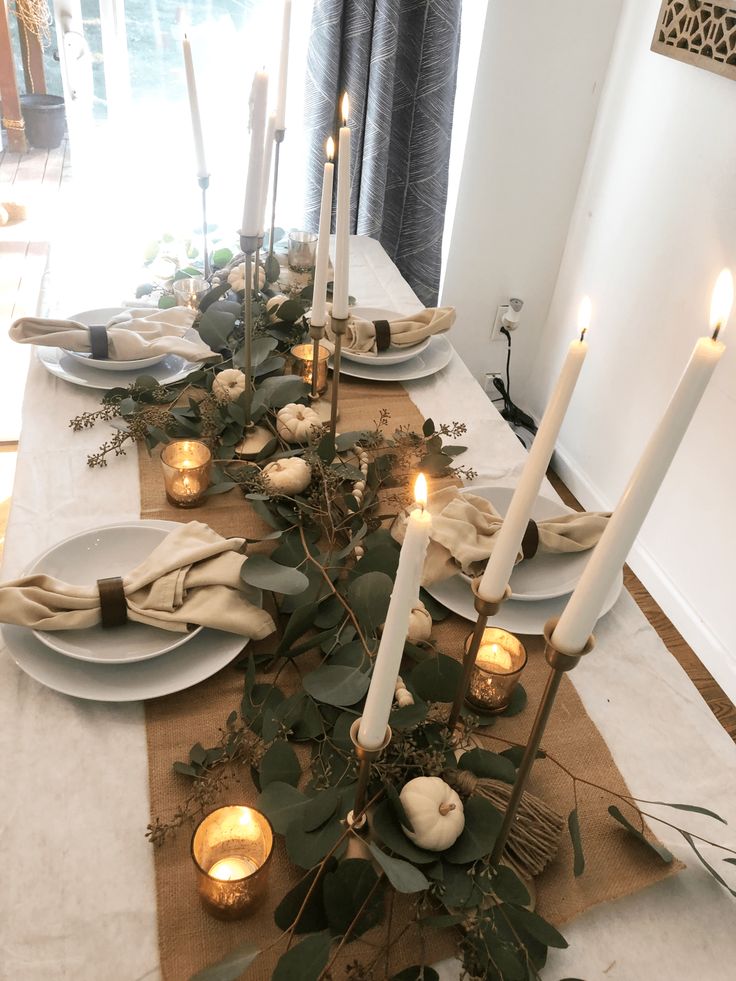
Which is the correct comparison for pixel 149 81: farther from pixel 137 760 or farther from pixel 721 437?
pixel 137 760

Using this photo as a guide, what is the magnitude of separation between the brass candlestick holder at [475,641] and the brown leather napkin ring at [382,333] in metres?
0.79

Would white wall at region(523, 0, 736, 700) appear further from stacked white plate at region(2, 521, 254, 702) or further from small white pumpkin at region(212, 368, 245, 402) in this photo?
stacked white plate at region(2, 521, 254, 702)

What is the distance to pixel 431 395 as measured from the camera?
4.42 ft

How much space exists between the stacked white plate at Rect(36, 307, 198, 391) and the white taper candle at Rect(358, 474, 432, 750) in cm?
84

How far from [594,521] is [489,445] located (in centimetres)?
32

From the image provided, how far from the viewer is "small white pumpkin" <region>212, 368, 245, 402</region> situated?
1.16 m

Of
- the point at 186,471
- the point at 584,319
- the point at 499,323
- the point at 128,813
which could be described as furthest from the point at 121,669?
the point at 499,323

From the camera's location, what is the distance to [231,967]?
0.54 metres

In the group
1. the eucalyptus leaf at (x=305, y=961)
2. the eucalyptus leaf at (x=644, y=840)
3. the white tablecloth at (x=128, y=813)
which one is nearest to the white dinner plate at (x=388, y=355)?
the white tablecloth at (x=128, y=813)

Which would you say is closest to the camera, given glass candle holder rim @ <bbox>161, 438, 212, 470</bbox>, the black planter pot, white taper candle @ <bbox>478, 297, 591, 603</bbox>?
white taper candle @ <bbox>478, 297, 591, 603</bbox>

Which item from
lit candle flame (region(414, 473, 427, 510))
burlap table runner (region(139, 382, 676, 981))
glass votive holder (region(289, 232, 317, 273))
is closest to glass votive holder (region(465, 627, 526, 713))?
burlap table runner (region(139, 382, 676, 981))

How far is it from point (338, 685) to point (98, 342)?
774 mm

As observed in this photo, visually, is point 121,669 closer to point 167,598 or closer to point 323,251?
point 167,598

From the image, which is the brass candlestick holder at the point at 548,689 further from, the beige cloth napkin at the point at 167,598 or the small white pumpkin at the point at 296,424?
the small white pumpkin at the point at 296,424
